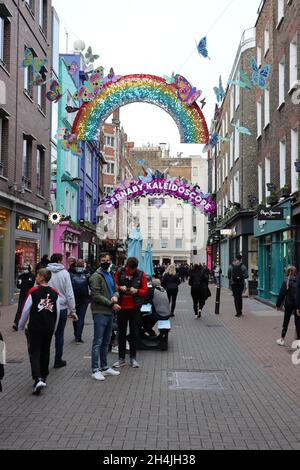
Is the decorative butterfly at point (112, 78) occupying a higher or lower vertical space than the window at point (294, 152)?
higher

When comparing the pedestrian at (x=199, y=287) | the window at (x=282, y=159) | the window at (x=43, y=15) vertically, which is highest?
the window at (x=43, y=15)

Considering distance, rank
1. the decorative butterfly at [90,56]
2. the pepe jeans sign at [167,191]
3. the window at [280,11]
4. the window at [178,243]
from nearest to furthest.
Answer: the decorative butterfly at [90,56] → the window at [280,11] → the pepe jeans sign at [167,191] → the window at [178,243]

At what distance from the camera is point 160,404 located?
6703 millimetres

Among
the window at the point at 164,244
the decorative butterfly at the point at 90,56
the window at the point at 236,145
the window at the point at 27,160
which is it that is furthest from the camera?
the window at the point at 164,244

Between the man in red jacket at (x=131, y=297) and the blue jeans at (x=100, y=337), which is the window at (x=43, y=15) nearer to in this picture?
the man in red jacket at (x=131, y=297)

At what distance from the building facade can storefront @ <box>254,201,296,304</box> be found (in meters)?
9.01

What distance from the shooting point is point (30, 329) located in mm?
7348

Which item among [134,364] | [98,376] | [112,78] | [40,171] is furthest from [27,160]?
[98,376]

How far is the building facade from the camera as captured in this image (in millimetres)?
18594

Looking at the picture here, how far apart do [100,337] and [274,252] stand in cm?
1414

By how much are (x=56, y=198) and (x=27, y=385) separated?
2048 cm

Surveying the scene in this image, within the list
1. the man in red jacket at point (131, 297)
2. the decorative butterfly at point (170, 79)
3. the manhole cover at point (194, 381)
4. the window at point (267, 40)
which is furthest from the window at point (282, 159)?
the manhole cover at point (194, 381)

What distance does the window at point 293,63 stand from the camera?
18.0 meters

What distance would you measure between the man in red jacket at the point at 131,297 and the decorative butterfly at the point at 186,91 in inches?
374
